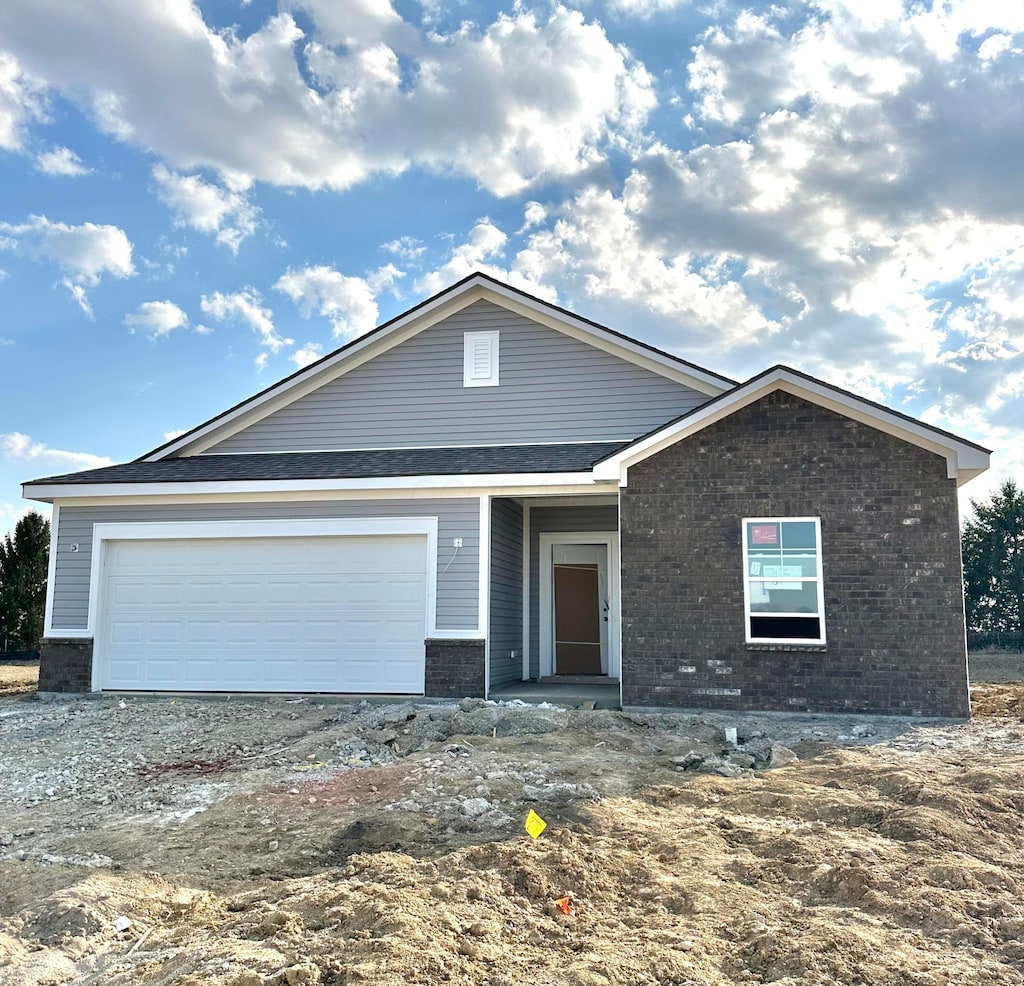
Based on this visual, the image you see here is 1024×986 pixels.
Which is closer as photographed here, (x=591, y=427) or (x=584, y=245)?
(x=591, y=427)

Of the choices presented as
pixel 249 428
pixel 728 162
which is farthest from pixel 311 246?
pixel 728 162

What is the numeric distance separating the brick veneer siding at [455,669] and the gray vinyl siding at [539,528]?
288 cm

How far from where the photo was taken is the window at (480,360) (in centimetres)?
1478

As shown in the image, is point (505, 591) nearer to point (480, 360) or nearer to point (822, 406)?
point (480, 360)

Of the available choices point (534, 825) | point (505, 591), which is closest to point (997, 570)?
point (505, 591)

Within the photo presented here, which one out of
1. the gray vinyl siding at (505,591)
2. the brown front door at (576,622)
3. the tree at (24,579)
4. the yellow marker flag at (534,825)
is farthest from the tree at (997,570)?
the tree at (24,579)

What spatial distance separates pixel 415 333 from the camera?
15.2 meters

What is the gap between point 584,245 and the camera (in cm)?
1561

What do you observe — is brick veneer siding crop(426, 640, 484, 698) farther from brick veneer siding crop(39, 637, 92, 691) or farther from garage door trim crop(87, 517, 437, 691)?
brick veneer siding crop(39, 637, 92, 691)

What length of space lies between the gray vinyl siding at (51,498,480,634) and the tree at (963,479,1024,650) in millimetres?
16956

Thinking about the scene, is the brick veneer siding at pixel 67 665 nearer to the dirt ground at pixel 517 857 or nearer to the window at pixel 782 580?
the dirt ground at pixel 517 857

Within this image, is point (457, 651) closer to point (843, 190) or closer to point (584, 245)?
point (584, 245)

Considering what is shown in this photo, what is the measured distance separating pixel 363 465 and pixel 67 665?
5.59m

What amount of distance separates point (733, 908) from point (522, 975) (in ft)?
4.60
